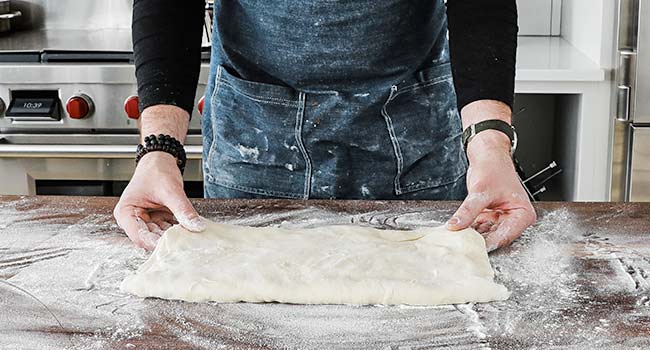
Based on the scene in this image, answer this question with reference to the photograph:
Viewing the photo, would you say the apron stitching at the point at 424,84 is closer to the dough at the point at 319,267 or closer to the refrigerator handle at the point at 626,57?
the dough at the point at 319,267

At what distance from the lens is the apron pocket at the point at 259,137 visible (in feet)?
4.91

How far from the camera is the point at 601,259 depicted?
118 centimetres

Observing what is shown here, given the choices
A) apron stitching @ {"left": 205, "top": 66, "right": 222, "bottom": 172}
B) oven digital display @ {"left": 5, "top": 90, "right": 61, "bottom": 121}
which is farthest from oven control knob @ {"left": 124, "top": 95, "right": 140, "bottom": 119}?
apron stitching @ {"left": 205, "top": 66, "right": 222, "bottom": 172}

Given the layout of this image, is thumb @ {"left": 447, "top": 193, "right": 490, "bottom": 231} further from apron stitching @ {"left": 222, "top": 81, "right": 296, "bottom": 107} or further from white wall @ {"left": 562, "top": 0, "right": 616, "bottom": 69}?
white wall @ {"left": 562, "top": 0, "right": 616, "bottom": 69}

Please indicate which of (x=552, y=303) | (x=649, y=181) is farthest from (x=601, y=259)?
(x=649, y=181)

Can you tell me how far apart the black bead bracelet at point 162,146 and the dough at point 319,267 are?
0.15 meters

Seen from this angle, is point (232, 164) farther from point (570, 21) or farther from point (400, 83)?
point (570, 21)

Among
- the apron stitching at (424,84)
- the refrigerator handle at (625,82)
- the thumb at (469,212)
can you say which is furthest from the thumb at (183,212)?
the refrigerator handle at (625,82)

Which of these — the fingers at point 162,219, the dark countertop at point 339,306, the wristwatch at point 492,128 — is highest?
the wristwatch at point 492,128

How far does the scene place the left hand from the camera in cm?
122

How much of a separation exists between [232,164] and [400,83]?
0.30m

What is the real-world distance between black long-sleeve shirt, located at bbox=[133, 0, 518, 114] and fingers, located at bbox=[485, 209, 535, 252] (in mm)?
187

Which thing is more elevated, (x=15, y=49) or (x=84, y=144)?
(x=15, y=49)

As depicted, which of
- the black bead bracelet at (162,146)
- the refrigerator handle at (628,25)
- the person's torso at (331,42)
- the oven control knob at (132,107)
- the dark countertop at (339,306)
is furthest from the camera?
the oven control knob at (132,107)
